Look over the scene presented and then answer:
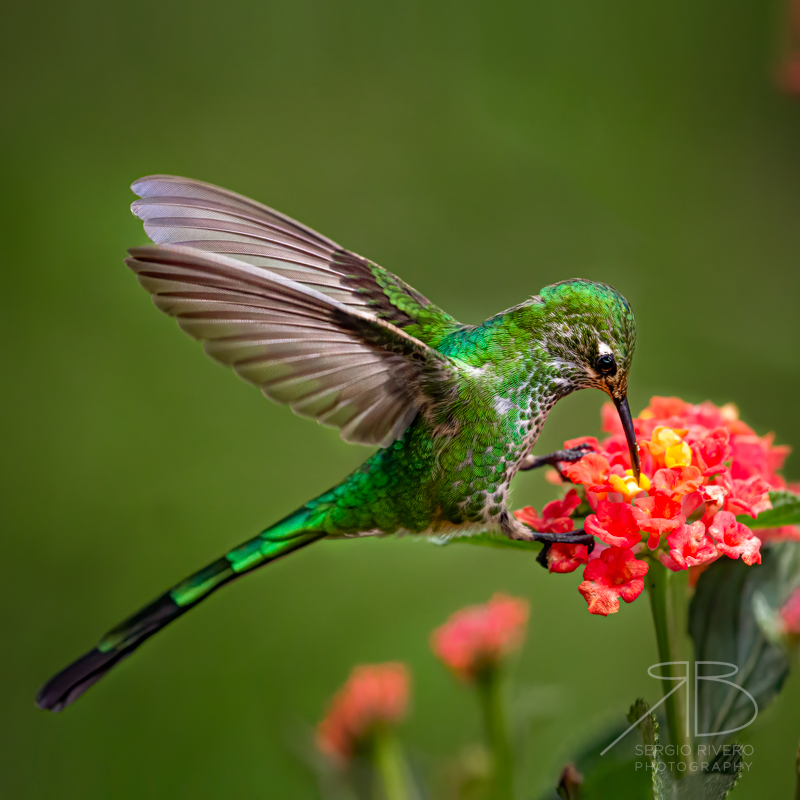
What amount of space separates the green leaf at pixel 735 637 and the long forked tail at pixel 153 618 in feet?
1.80

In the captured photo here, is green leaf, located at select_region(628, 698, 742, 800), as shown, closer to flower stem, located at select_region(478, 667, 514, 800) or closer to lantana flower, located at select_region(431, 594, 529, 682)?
flower stem, located at select_region(478, 667, 514, 800)

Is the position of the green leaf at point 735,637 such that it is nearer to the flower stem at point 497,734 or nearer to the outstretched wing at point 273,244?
the flower stem at point 497,734

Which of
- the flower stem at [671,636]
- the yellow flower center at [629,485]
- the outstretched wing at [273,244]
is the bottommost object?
the flower stem at [671,636]

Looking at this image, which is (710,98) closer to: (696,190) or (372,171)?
(696,190)

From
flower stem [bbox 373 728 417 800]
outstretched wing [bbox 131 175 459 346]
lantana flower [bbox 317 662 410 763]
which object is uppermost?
outstretched wing [bbox 131 175 459 346]

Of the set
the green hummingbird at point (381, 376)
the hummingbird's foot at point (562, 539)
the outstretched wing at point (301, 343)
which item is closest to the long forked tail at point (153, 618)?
the green hummingbird at point (381, 376)

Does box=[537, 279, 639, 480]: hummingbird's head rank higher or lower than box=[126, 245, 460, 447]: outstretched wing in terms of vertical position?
higher

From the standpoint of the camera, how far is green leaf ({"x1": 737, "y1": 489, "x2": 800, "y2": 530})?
91 centimetres

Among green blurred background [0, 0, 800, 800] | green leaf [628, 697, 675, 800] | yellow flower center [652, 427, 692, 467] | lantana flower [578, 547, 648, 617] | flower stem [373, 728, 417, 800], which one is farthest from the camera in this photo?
green blurred background [0, 0, 800, 800]

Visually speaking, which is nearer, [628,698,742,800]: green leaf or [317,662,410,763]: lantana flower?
[628,698,742,800]: green leaf

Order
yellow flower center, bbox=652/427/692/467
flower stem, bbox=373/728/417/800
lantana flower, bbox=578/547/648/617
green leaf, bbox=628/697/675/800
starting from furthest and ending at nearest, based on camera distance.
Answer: flower stem, bbox=373/728/417/800 → yellow flower center, bbox=652/427/692/467 → lantana flower, bbox=578/547/648/617 → green leaf, bbox=628/697/675/800

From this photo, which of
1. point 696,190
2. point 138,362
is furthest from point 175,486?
point 696,190

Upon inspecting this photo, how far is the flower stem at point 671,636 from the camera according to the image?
0.87 m

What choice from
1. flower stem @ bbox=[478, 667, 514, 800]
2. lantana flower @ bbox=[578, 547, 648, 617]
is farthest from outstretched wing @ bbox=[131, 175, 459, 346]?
flower stem @ bbox=[478, 667, 514, 800]
